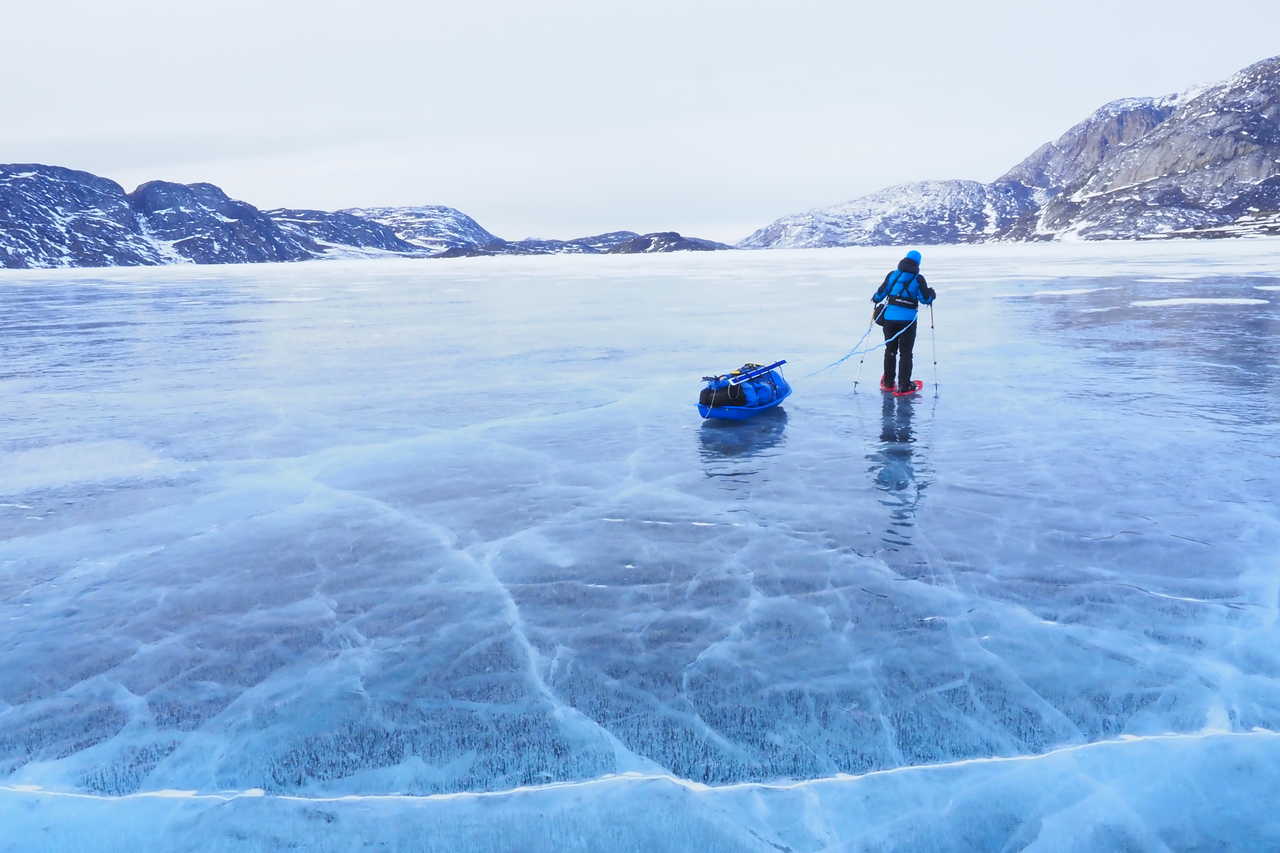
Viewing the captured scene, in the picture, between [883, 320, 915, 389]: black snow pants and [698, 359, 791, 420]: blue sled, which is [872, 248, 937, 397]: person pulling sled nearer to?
[883, 320, 915, 389]: black snow pants

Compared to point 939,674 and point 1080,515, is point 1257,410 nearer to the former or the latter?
point 1080,515

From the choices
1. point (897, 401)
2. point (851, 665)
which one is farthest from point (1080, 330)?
point (851, 665)

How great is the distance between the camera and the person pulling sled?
1083cm

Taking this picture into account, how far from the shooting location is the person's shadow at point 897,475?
→ 6156mm

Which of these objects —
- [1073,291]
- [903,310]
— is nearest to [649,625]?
[903,310]

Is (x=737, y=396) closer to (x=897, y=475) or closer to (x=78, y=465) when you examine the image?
(x=897, y=475)

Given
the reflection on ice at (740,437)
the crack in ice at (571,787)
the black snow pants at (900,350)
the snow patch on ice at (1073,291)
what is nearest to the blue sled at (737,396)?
the reflection on ice at (740,437)

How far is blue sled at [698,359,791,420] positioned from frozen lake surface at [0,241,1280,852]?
0.21 metres

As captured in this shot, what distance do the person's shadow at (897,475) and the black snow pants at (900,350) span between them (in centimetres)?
81

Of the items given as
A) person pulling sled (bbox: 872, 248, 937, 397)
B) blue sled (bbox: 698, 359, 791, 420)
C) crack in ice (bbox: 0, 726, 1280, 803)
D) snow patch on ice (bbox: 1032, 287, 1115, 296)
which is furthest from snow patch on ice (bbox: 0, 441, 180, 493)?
snow patch on ice (bbox: 1032, 287, 1115, 296)

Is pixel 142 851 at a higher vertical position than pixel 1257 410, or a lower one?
lower

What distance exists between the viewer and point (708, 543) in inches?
239

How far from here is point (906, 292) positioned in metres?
10.9

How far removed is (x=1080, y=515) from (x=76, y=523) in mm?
8274
